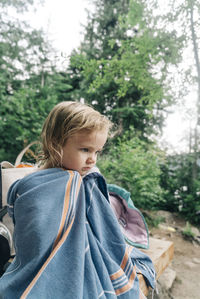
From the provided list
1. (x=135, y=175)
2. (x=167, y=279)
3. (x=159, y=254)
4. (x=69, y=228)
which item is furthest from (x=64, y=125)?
(x=135, y=175)

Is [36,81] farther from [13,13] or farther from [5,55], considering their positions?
[13,13]

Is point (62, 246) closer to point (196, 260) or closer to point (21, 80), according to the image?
point (196, 260)

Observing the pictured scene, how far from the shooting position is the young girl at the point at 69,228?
76cm

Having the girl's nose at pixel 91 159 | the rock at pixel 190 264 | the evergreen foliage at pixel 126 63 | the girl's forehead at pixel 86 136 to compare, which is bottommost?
the rock at pixel 190 264

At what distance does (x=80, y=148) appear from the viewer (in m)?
1.03

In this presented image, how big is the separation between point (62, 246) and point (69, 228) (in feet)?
0.23

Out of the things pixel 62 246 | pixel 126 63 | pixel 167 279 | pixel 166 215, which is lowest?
pixel 166 215

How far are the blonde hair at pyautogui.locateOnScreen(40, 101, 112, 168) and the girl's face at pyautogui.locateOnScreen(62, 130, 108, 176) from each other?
0.07 ft

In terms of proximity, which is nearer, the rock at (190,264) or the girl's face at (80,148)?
the girl's face at (80,148)

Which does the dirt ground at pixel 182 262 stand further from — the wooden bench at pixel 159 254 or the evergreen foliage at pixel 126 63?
the evergreen foliage at pixel 126 63

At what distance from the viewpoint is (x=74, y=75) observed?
8430mm

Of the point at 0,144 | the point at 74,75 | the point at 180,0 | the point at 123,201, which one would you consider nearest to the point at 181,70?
the point at 180,0

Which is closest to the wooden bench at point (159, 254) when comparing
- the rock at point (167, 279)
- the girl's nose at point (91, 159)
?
the rock at point (167, 279)

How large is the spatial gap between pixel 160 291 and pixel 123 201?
3.57 ft
